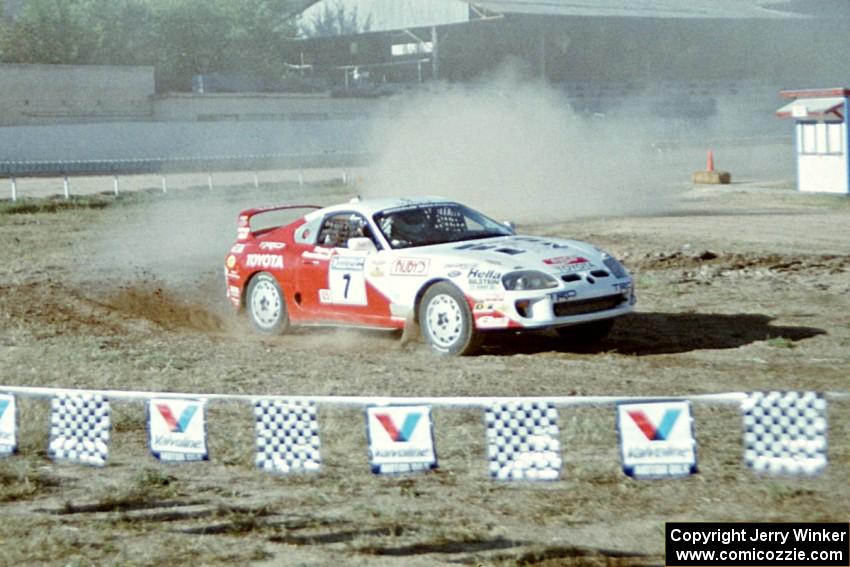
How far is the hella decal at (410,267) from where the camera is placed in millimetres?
10461

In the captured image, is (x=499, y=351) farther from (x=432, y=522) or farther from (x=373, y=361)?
(x=432, y=522)

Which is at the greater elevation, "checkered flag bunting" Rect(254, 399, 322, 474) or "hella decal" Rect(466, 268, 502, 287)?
"hella decal" Rect(466, 268, 502, 287)

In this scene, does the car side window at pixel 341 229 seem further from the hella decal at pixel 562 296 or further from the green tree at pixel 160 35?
the green tree at pixel 160 35

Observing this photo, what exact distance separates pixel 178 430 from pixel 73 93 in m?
51.3

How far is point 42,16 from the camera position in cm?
6212

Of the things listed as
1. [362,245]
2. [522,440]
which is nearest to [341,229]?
[362,245]

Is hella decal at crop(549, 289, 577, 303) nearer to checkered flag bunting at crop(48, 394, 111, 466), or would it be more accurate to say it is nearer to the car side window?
the car side window

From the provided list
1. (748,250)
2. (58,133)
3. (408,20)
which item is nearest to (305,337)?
(748,250)

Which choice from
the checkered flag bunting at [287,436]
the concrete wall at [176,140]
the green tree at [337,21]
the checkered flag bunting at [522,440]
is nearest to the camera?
the checkered flag bunting at [522,440]

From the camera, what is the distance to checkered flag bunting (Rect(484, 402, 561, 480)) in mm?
5801

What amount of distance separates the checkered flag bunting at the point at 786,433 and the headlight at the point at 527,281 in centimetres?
433

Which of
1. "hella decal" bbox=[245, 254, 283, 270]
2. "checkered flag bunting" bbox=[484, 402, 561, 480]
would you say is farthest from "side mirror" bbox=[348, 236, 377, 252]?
"checkered flag bunting" bbox=[484, 402, 561, 480]

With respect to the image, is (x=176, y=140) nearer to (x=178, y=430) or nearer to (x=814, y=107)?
(x=814, y=107)

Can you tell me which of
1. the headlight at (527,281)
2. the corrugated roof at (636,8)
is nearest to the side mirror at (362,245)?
the headlight at (527,281)
